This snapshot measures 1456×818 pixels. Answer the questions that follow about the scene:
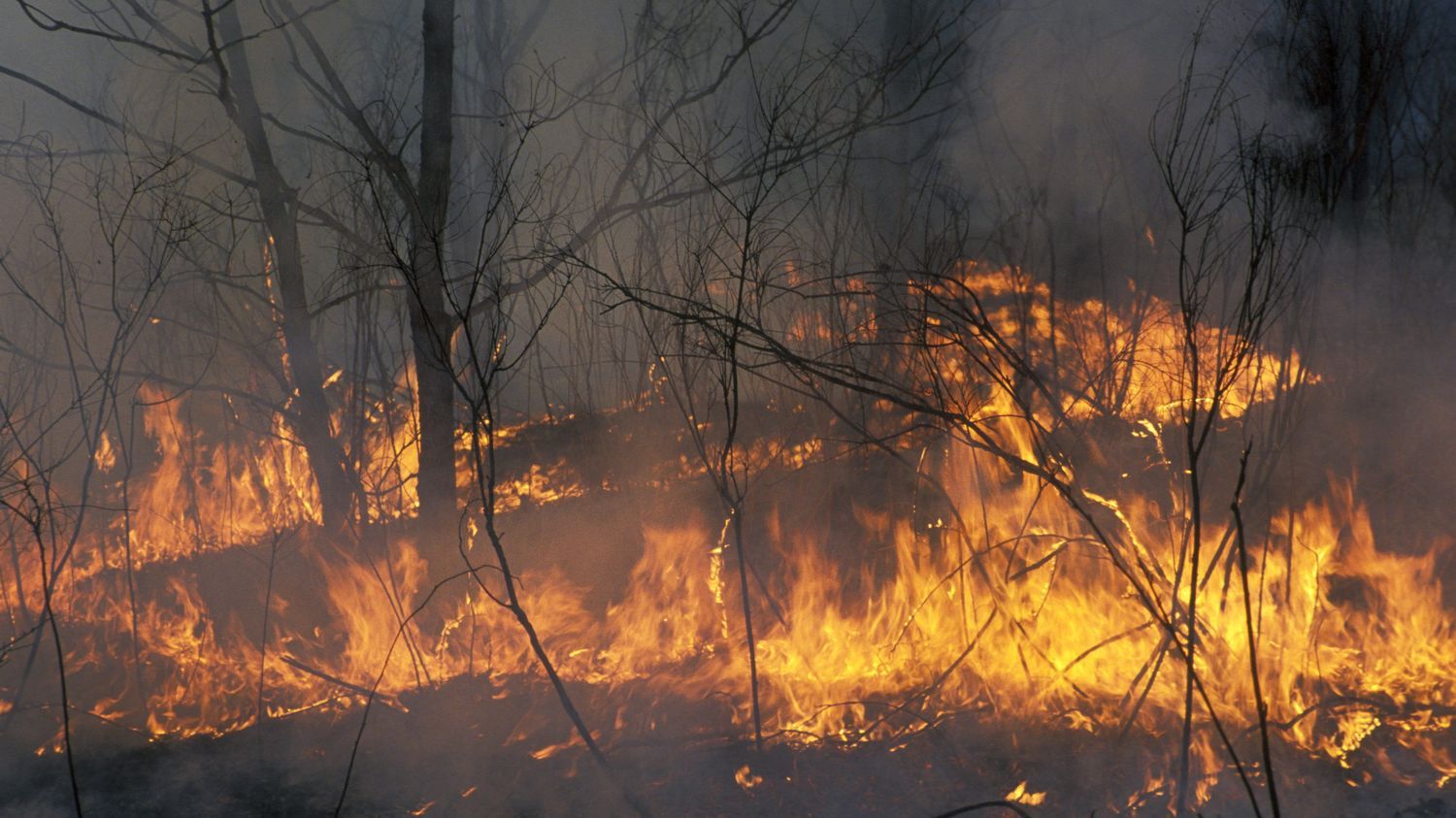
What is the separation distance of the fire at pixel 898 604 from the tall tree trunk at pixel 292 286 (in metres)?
0.17

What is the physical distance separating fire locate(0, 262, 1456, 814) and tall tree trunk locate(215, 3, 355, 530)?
17 cm

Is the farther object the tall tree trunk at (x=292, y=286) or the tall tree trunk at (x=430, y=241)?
the tall tree trunk at (x=292, y=286)

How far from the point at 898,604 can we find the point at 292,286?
9.18 ft

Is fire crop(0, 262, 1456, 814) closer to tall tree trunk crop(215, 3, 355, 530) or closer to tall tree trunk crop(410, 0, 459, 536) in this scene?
tall tree trunk crop(215, 3, 355, 530)

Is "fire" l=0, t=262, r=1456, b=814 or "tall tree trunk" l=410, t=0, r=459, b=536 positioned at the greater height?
"tall tree trunk" l=410, t=0, r=459, b=536

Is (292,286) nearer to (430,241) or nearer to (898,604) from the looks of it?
(430,241)

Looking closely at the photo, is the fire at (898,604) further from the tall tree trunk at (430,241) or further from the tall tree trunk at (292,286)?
the tall tree trunk at (430,241)

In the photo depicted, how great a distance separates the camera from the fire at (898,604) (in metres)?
3.04

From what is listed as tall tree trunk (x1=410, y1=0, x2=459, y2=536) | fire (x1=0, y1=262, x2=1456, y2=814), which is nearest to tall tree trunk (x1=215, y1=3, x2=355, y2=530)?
fire (x1=0, y1=262, x2=1456, y2=814)

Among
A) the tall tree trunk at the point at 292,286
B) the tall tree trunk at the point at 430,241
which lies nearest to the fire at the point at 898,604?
the tall tree trunk at the point at 292,286

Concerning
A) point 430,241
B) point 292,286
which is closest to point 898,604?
point 430,241

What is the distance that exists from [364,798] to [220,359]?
9.70 ft

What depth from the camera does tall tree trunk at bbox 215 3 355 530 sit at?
405 centimetres

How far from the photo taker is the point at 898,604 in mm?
3564
